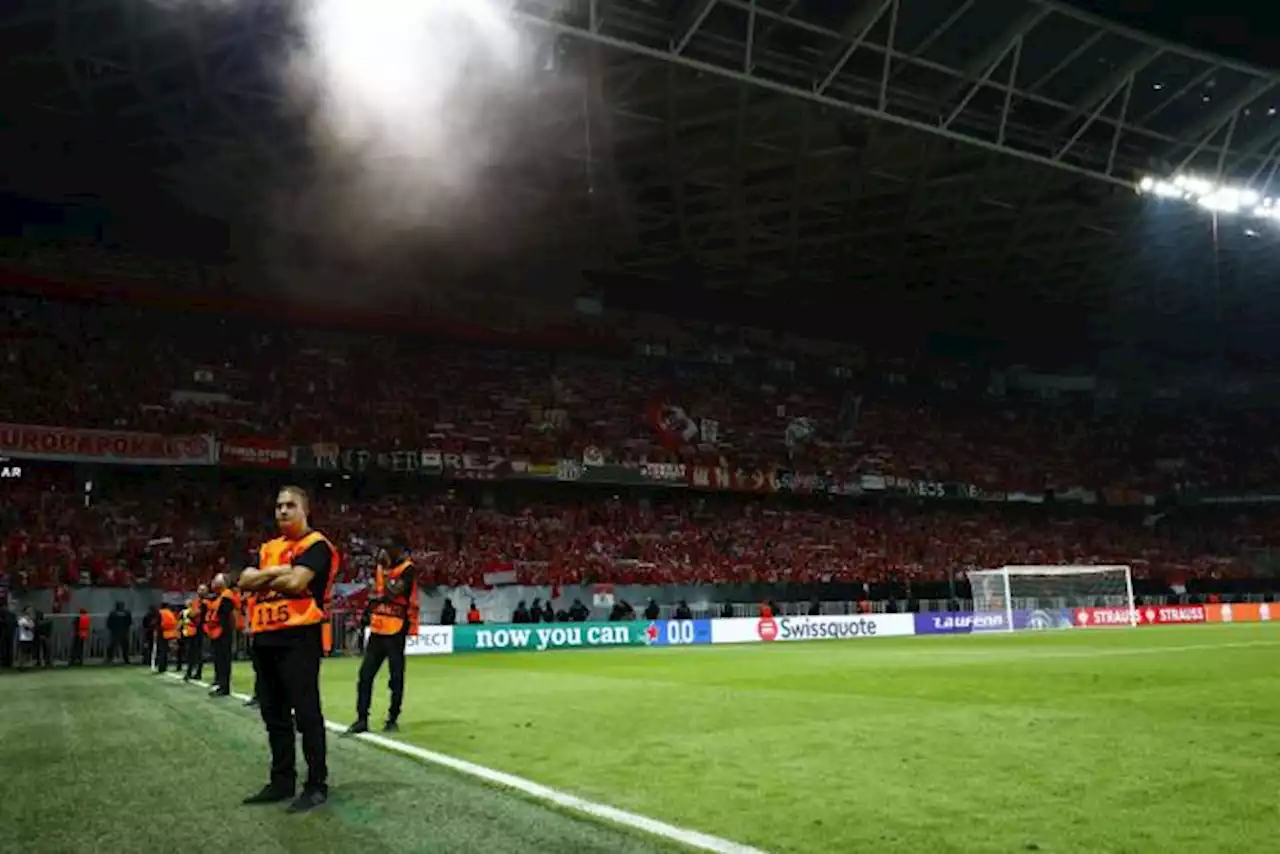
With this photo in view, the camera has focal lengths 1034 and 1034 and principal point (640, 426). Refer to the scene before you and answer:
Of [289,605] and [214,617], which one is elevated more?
[289,605]

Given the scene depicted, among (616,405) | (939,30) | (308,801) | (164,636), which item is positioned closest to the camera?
(308,801)

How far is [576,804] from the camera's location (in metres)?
5.73

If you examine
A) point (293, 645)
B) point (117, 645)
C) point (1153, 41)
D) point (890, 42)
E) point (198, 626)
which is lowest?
point (117, 645)

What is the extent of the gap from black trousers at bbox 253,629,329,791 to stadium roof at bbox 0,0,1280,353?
55.2ft

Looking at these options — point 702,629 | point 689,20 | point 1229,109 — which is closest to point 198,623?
point 689,20

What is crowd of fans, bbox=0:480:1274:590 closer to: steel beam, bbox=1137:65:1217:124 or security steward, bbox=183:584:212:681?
security steward, bbox=183:584:212:681

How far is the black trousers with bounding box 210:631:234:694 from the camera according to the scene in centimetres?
1480

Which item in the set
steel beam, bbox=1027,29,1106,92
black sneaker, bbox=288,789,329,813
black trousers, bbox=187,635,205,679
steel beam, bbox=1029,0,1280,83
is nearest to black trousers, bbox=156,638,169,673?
black trousers, bbox=187,635,205,679

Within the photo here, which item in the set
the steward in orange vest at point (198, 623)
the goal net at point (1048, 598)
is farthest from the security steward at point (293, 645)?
the goal net at point (1048, 598)

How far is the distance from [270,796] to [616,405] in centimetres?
3632

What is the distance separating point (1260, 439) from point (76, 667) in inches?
2101

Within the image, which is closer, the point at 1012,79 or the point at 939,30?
the point at 939,30

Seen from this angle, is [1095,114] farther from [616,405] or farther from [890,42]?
[616,405]

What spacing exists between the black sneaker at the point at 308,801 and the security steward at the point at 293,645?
0.03 meters
